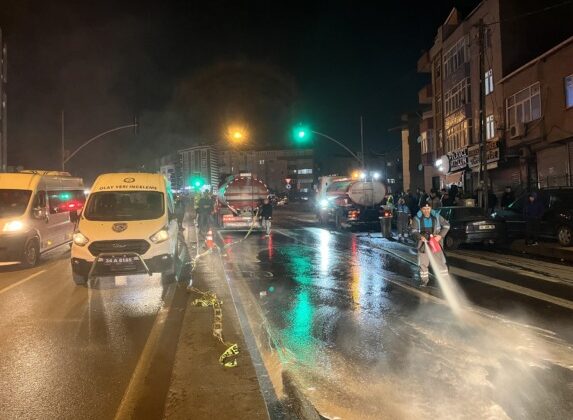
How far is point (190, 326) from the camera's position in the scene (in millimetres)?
7008

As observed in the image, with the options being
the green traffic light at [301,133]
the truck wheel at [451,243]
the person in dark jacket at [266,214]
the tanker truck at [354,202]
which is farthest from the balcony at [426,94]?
the truck wheel at [451,243]

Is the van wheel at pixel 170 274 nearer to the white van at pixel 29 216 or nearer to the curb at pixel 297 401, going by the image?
the white van at pixel 29 216

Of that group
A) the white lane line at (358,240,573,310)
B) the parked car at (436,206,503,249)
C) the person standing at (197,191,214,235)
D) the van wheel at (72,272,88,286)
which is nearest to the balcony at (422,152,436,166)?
the person standing at (197,191,214,235)

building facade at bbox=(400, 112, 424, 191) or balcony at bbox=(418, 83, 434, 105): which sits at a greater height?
balcony at bbox=(418, 83, 434, 105)

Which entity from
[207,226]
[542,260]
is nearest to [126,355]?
[542,260]

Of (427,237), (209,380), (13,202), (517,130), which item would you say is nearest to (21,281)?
(13,202)

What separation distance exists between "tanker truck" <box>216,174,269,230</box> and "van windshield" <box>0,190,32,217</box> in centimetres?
1058

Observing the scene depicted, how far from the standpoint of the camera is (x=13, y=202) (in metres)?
13.2

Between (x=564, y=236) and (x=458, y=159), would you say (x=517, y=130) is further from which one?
(x=564, y=236)

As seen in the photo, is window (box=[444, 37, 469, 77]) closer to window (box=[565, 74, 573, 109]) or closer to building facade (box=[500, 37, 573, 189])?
building facade (box=[500, 37, 573, 189])

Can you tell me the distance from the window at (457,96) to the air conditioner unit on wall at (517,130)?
24.5 feet

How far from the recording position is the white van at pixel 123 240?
30.6ft

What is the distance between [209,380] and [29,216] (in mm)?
10050

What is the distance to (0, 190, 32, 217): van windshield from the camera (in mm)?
12938
